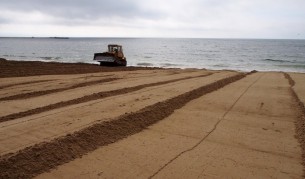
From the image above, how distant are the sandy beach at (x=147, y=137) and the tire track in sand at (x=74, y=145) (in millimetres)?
14

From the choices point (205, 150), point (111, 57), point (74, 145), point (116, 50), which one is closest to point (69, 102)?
point (74, 145)

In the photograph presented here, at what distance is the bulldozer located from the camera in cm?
2817

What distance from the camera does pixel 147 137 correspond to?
6.39 m

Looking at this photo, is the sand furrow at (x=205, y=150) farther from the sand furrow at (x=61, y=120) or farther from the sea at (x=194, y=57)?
the sea at (x=194, y=57)

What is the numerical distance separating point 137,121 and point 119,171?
256cm

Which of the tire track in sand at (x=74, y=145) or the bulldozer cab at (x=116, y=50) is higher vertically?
the bulldozer cab at (x=116, y=50)

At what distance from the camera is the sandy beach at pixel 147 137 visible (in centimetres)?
478

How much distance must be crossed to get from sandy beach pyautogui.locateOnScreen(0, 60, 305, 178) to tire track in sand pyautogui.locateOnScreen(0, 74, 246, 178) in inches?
0.6

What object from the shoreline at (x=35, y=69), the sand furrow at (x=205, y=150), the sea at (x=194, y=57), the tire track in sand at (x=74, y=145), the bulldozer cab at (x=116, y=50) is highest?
the bulldozer cab at (x=116, y=50)

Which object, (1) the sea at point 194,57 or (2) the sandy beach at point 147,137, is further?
(1) the sea at point 194,57

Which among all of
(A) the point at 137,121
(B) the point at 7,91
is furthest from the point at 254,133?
(B) the point at 7,91

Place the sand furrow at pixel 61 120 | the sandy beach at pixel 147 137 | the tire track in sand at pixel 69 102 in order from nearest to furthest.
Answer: the sandy beach at pixel 147 137 → the sand furrow at pixel 61 120 → the tire track in sand at pixel 69 102

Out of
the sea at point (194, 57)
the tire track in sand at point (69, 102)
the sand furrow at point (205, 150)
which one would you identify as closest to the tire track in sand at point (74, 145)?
the sand furrow at point (205, 150)

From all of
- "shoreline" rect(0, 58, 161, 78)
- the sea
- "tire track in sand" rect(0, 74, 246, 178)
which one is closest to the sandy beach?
"tire track in sand" rect(0, 74, 246, 178)
